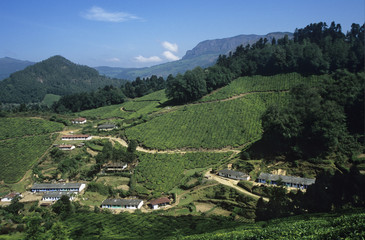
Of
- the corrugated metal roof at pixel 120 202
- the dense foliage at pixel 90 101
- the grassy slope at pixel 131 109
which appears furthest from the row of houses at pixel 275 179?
the dense foliage at pixel 90 101

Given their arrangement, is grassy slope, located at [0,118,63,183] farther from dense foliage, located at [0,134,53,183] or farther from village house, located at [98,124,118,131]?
village house, located at [98,124,118,131]

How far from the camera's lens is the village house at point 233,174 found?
37.8m

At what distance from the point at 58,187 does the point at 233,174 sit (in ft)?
92.7

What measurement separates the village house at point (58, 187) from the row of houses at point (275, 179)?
22.8 m

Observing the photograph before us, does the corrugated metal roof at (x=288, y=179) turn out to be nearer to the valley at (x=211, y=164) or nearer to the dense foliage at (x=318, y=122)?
the valley at (x=211, y=164)

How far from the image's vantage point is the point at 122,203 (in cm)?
3728

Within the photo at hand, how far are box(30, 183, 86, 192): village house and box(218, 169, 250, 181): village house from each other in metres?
22.8

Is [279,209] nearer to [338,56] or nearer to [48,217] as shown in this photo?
[48,217]

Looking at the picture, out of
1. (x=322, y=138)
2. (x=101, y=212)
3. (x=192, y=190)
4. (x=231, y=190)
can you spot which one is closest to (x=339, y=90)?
(x=322, y=138)

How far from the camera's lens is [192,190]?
37688 mm

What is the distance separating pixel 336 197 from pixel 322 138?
11.7 metres

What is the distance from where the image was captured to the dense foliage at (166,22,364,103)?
64000 millimetres

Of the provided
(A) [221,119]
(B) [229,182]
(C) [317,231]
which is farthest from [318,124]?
(C) [317,231]

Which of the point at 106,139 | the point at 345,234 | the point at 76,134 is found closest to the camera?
the point at 345,234
